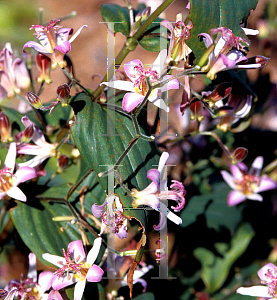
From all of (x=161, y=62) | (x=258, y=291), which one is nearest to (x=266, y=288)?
(x=258, y=291)

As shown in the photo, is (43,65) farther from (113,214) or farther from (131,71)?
(113,214)

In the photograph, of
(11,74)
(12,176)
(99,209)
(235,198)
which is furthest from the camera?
(235,198)

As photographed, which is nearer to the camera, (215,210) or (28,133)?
(28,133)

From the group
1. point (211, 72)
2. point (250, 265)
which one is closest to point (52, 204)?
point (211, 72)

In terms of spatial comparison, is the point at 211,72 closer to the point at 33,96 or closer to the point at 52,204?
the point at 33,96

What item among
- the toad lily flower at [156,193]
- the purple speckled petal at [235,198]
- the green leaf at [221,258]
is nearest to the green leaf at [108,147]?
the toad lily flower at [156,193]

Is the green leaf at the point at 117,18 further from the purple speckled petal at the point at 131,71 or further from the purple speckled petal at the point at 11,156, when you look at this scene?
the purple speckled petal at the point at 11,156
